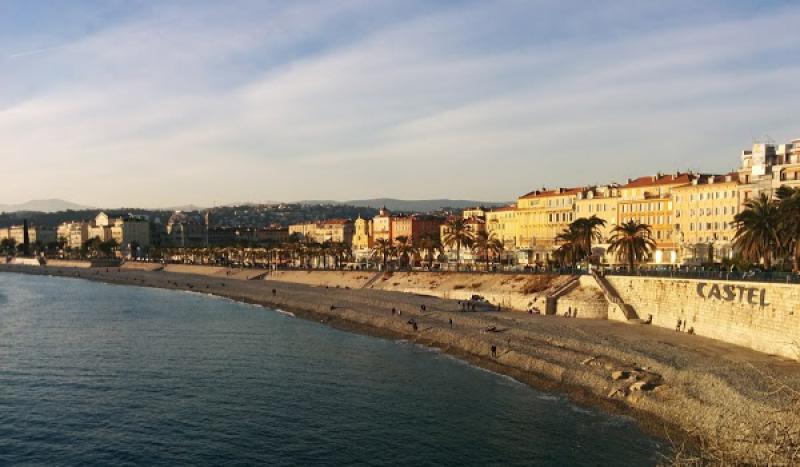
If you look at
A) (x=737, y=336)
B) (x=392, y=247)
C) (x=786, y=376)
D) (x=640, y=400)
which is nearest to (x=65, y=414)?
(x=640, y=400)

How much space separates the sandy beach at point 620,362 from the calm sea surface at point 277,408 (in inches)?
92.3

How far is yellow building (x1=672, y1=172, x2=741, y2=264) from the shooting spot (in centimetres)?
7631

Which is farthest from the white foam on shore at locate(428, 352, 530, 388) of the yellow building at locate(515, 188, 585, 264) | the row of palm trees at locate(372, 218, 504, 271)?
the yellow building at locate(515, 188, 585, 264)

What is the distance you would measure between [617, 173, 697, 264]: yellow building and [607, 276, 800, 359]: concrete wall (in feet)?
99.7

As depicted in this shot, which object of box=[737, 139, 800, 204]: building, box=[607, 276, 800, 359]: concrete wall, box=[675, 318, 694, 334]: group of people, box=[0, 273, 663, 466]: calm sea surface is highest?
box=[737, 139, 800, 204]: building

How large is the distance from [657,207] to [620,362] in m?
51.7

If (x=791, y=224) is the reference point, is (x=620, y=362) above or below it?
below

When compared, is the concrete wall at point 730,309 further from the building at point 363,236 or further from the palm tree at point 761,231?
the building at point 363,236

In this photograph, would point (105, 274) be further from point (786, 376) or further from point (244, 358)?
point (786, 376)

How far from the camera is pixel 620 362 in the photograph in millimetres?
41938

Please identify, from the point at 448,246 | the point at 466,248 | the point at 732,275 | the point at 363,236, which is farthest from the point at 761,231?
the point at 363,236

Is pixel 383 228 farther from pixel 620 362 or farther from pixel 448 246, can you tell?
pixel 620 362

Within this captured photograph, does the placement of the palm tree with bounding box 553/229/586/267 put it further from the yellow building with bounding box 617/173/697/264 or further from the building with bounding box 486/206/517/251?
the building with bounding box 486/206/517/251

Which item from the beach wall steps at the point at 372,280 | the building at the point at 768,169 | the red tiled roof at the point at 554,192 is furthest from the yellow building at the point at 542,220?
the building at the point at 768,169
